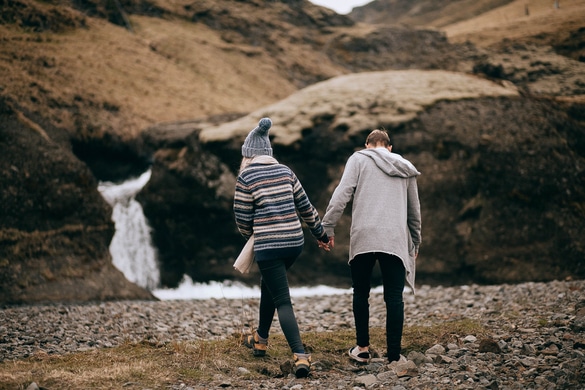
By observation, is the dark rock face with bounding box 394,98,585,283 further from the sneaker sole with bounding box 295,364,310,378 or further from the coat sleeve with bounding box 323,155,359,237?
the sneaker sole with bounding box 295,364,310,378

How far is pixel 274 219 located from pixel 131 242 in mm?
14282

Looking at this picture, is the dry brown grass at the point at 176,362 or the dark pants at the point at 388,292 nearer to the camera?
the dry brown grass at the point at 176,362

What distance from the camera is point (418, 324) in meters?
10.8

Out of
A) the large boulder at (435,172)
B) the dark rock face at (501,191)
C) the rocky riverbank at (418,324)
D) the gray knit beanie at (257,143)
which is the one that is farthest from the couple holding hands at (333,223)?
the large boulder at (435,172)

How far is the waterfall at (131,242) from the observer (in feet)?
64.8

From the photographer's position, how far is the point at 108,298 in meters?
16.0

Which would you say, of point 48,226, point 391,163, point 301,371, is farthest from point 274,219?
point 48,226

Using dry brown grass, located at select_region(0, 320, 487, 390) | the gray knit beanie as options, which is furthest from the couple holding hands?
dry brown grass, located at select_region(0, 320, 487, 390)

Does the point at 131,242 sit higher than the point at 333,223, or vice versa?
the point at 333,223

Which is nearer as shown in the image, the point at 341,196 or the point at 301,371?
the point at 301,371

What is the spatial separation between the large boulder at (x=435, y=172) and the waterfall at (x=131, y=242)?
56cm

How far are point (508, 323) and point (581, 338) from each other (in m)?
1.80

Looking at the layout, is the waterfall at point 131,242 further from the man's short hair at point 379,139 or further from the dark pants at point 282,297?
the man's short hair at point 379,139

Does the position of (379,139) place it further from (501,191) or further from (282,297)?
(501,191)
